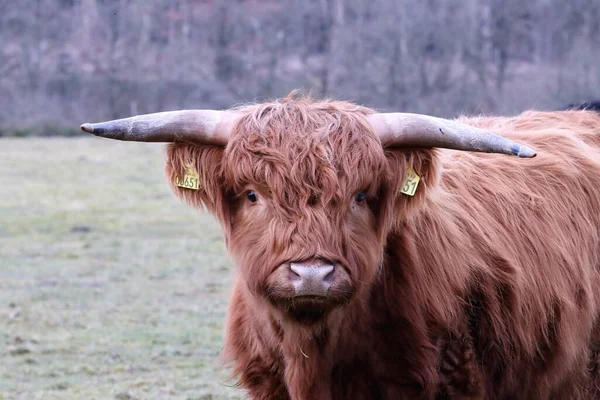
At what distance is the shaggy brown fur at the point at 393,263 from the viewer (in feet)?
A: 12.0

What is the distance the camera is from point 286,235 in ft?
11.6

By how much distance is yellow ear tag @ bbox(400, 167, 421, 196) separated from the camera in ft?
12.7

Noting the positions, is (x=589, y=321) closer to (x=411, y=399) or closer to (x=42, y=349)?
(x=411, y=399)

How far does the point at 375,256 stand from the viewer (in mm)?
3768

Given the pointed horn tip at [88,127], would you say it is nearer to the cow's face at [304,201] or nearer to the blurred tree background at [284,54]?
the cow's face at [304,201]

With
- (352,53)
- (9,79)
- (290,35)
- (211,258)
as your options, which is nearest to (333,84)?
(352,53)

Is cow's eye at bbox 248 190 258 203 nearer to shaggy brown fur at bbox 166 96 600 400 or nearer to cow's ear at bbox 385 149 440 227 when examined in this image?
shaggy brown fur at bbox 166 96 600 400

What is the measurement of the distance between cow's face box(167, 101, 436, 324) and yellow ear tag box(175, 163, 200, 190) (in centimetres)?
3

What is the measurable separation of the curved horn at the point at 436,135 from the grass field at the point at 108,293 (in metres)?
1.88

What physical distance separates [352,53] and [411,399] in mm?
28841

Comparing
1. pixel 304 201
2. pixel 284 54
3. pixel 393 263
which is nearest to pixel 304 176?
pixel 304 201

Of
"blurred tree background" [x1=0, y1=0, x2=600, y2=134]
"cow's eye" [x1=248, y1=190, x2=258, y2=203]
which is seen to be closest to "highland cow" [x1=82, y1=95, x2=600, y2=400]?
"cow's eye" [x1=248, y1=190, x2=258, y2=203]

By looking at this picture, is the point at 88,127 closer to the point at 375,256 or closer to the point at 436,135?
the point at 375,256

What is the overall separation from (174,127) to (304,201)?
625 mm
